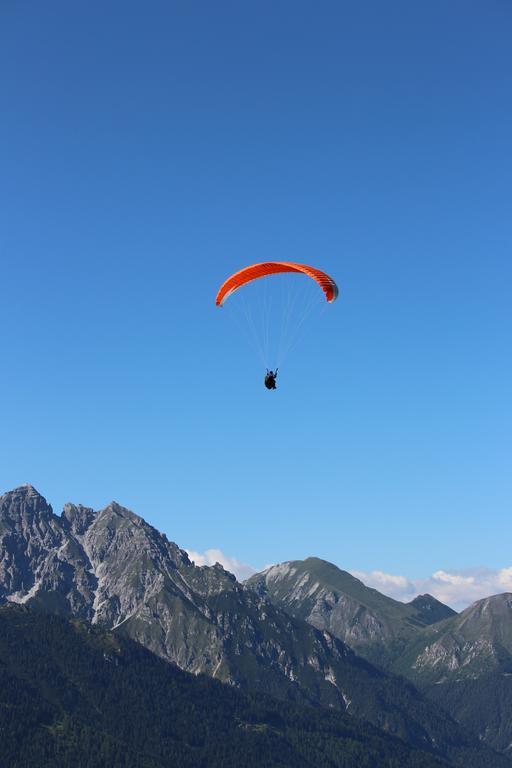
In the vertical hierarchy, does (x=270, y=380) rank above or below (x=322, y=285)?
below

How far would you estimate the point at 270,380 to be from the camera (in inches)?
5133

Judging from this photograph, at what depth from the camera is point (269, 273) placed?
135 m

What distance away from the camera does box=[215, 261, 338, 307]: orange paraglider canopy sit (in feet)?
430

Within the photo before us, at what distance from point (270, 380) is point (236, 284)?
622 inches

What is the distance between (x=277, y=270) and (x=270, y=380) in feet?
54.1

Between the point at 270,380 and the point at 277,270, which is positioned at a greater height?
the point at 277,270

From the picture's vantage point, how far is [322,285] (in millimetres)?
130625

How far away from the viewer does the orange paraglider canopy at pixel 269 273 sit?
131125mm

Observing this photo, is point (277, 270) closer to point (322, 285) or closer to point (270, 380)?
point (322, 285)

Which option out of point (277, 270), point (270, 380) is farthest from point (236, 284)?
point (270, 380)

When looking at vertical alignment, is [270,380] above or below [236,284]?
below

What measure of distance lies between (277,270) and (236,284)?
20.9 ft

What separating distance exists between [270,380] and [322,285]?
A: 15.2 metres

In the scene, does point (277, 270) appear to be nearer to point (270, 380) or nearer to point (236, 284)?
point (236, 284)
